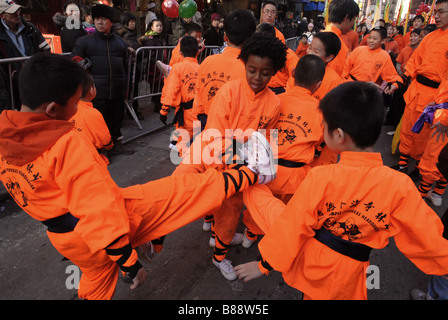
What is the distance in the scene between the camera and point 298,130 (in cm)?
221

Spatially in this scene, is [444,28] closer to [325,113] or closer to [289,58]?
[289,58]

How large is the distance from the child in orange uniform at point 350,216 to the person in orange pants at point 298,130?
0.75m

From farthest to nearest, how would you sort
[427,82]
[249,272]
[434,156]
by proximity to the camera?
[427,82], [434,156], [249,272]

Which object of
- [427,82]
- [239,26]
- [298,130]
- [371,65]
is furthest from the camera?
[371,65]

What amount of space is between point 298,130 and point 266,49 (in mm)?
664

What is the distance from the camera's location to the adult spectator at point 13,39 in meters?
3.48

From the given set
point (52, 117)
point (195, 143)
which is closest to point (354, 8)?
point (195, 143)

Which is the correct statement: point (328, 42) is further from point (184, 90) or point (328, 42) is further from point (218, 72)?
point (184, 90)

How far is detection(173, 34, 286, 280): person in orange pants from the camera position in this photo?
1.98 m

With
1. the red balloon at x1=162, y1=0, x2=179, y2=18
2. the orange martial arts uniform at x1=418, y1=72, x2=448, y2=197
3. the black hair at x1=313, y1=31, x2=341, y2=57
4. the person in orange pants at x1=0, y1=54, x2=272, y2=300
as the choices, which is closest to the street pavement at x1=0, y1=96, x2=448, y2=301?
the person in orange pants at x1=0, y1=54, x2=272, y2=300

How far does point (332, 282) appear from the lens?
4.84 ft

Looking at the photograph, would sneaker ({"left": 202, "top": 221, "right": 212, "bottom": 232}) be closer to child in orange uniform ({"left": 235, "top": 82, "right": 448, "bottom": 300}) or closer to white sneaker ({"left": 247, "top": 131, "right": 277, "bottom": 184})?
white sneaker ({"left": 247, "top": 131, "right": 277, "bottom": 184})

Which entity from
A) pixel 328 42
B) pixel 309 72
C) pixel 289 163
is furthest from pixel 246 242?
pixel 328 42

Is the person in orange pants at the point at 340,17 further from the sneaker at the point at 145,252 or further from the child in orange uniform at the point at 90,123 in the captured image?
the sneaker at the point at 145,252
